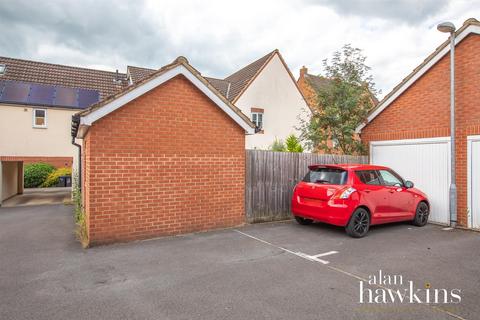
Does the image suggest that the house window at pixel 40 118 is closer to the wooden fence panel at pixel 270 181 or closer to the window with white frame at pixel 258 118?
the window with white frame at pixel 258 118

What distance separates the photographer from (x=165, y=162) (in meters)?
6.82

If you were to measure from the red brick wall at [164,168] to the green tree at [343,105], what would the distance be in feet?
14.8

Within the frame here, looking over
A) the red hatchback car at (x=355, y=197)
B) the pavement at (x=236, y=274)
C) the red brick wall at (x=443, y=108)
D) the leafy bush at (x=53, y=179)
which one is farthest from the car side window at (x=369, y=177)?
the leafy bush at (x=53, y=179)

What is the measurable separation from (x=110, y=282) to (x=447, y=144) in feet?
28.2

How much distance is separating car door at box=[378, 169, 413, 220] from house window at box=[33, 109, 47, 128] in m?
16.6

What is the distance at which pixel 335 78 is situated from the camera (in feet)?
37.0

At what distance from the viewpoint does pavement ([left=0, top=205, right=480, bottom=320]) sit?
3525 mm

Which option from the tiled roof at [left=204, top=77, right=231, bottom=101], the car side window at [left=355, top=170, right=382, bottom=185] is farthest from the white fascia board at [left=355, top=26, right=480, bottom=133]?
the tiled roof at [left=204, top=77, right=231, bottom=101]

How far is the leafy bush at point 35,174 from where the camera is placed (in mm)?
23406

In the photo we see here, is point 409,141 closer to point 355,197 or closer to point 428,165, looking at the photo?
point 428,165

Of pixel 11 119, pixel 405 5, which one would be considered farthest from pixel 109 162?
pixel 11 119

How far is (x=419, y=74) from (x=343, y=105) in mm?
2524

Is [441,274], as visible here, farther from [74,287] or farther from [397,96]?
[397,96]

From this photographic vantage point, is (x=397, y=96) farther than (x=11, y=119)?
No
